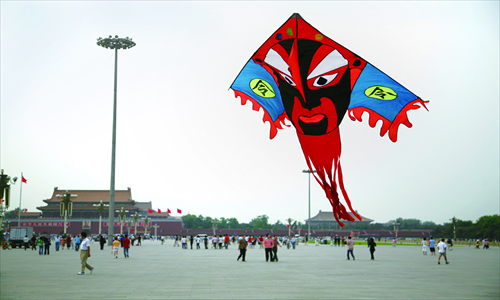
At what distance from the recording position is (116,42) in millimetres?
33844

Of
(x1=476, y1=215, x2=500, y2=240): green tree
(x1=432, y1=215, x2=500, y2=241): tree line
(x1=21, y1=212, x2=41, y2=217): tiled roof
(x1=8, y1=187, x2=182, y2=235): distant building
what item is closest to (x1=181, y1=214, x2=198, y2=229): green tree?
(x1=8, y1=187, x2=182, y2=235): distant building

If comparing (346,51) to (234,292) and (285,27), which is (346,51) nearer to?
(285,27)

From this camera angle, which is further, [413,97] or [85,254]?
[85,254]

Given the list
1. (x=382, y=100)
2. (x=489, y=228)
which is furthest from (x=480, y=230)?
(x=382, y=100)

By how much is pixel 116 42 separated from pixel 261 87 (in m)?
30.0

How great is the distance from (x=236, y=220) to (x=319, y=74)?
12503 cm

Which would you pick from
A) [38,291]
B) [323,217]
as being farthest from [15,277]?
[323,217]

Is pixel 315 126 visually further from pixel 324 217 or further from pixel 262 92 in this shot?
pixel 324 217

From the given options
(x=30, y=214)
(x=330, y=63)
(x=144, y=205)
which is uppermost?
(x=330, y=63)

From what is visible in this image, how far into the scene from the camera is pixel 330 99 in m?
5.80

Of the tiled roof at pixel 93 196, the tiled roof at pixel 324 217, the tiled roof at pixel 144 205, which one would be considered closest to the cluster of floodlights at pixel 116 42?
the tiled roof at pixel 93 196

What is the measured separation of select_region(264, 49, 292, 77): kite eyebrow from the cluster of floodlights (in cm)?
2987

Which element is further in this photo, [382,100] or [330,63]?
[382,100]

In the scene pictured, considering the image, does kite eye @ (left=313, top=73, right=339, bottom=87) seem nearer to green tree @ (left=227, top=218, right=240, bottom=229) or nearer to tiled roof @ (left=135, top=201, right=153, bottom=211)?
tiled roof @ (left=135, top=201, right=153, bottom=211)
